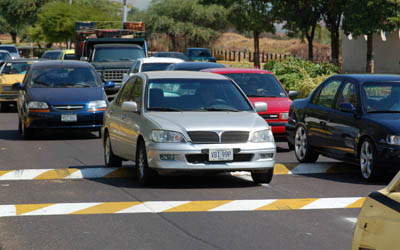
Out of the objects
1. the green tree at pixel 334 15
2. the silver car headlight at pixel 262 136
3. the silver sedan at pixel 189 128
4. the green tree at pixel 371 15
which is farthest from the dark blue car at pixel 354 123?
the green tree at pixel 334 15

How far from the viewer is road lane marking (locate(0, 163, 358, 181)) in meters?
12.1

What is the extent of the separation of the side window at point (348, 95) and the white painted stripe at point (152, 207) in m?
3.88

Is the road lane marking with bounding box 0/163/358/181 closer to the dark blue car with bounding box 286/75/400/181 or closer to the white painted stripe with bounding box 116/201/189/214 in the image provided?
the dark blue car with bounding box 286/75/400/181

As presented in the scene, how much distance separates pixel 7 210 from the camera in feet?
31.3

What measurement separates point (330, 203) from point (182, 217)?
194cm

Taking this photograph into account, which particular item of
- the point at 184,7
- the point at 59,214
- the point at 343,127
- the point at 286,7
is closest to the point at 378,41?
the point at 286,7

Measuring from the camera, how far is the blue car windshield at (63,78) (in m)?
19.6

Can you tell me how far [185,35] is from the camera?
88.6 meters

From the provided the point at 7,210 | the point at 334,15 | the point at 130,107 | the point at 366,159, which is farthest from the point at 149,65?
the point at 334,15

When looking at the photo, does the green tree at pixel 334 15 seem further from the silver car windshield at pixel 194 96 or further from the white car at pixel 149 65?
the silver car windshield at pixel 194 96

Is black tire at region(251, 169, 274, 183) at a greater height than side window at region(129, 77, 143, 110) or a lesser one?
lesser

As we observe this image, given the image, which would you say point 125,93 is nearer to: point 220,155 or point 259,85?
point 220,155

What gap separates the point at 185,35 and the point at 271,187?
256ft

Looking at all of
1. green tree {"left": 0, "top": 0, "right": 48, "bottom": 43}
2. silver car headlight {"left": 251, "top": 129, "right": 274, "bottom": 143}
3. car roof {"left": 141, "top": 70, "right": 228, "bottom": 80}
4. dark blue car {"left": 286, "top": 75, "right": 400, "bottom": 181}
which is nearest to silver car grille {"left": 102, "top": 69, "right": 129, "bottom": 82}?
dark blue car {"left": 286, "top": 75, "right": 400, "bottom": 181}
